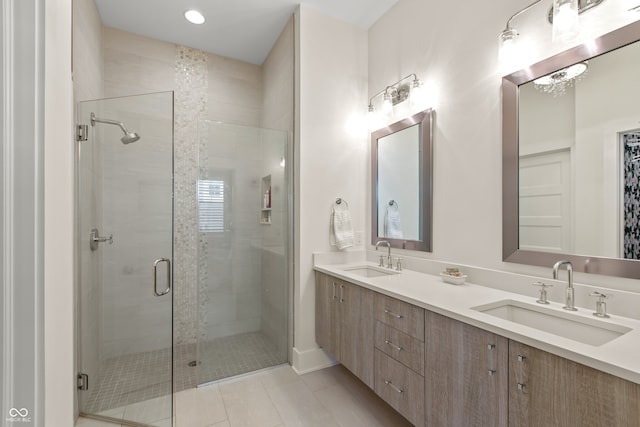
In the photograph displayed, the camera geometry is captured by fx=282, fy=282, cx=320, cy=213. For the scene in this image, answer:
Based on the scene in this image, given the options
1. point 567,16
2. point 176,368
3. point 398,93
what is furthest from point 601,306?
point 176,368

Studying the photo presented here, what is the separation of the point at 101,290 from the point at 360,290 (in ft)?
5.53

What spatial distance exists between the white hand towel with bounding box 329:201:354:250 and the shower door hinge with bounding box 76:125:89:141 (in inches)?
69.9

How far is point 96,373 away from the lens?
71.7 inches

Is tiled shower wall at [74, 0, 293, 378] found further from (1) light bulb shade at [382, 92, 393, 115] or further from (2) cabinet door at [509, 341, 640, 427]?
(2) cabinet door at [509, 341, 640, 427]

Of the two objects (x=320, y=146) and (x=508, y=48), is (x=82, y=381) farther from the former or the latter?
(x=508, y=48)

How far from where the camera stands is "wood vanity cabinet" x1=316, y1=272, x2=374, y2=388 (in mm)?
1770

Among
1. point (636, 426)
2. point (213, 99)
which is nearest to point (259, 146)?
point (213, 99)

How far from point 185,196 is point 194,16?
5.15ft

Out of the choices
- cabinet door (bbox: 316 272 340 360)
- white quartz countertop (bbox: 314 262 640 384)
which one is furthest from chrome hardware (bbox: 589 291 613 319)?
cabinet door (bbox: 316 272 340 360)

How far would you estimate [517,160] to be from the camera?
4.96 ft

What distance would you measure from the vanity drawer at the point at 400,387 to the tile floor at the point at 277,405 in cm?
29

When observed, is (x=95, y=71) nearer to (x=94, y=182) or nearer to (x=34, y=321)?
(x=94, y=182)

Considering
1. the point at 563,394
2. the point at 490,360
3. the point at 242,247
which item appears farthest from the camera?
the point at 242,247

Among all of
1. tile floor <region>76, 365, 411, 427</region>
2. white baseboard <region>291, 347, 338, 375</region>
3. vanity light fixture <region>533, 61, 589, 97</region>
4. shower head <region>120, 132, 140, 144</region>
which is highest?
vanity light fixture <region>533, 61, 589, 97</region>
